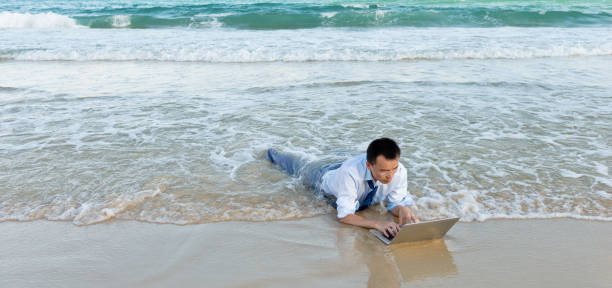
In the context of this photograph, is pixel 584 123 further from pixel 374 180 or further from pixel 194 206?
pixel 194 206

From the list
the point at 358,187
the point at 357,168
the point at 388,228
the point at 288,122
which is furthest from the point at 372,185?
the point at 288,122

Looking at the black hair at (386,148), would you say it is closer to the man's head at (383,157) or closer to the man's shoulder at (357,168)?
the man's head at (383,157)

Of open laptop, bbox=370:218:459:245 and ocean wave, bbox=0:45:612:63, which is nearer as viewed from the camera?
open laptop, bbox=370:218:459:245

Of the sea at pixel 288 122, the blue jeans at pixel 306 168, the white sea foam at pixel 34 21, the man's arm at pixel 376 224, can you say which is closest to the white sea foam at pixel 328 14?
the sea at pixel 288 122

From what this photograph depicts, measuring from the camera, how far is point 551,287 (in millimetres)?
3115

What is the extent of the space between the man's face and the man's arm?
355 mm

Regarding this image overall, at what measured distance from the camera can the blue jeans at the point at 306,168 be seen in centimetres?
467

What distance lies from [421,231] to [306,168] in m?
1.84

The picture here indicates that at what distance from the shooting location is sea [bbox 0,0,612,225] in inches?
179

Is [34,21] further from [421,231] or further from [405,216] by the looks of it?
[421,231]

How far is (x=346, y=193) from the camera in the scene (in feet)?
12.8

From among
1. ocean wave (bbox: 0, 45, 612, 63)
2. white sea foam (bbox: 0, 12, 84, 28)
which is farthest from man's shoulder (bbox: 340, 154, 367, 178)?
white sea foam (bbox: 0, 12, 84, 28)

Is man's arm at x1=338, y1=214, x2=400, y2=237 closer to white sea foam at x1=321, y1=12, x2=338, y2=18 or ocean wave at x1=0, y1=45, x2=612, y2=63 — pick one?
ocean wave at x1=0, y1=45, x2=612, y2=63

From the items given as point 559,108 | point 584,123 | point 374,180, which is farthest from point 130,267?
point 559,108
